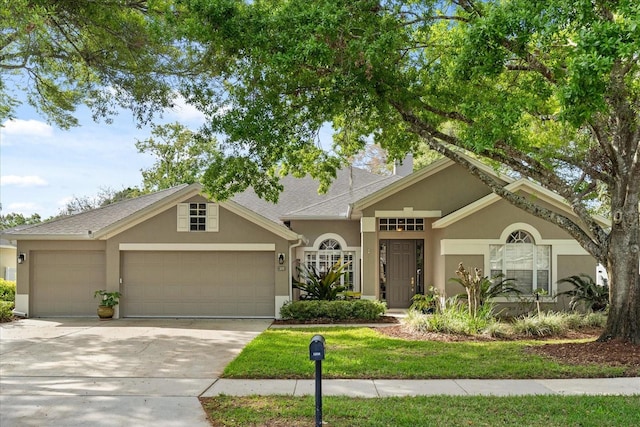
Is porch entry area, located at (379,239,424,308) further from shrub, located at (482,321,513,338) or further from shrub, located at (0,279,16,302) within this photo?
shrub, located at (0,279,16,302)

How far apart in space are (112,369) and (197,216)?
25.4ft

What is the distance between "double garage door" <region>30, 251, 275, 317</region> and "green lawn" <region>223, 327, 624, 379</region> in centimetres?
450

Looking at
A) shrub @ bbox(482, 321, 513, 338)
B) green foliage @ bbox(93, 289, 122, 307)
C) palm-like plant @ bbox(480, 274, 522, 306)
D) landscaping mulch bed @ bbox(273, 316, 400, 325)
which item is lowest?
landscaping mulch bed @ bbox(273, 316, 400, 325)

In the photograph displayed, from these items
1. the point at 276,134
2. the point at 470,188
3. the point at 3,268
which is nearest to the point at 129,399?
the point at 276,134

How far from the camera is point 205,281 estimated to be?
16.4 metres

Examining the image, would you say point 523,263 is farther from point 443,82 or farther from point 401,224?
point 443,82

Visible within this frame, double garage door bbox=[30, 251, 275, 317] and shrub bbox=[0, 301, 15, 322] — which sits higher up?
double garage door bbox=[30, 251, 275, 317]

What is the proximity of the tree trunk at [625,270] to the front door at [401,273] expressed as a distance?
25.1 feet

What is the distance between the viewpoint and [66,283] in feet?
54.6

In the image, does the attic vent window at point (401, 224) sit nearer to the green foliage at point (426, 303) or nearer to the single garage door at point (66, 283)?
the green foliage at point (426, 303)

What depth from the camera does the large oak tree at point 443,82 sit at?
8.16 meters

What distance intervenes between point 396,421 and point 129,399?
11.7 feet

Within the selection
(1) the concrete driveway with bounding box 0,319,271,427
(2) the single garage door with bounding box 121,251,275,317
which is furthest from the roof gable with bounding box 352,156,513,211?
(1) the concrete driveway with bounding box 0,319,271,427

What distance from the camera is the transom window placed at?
16.4m
